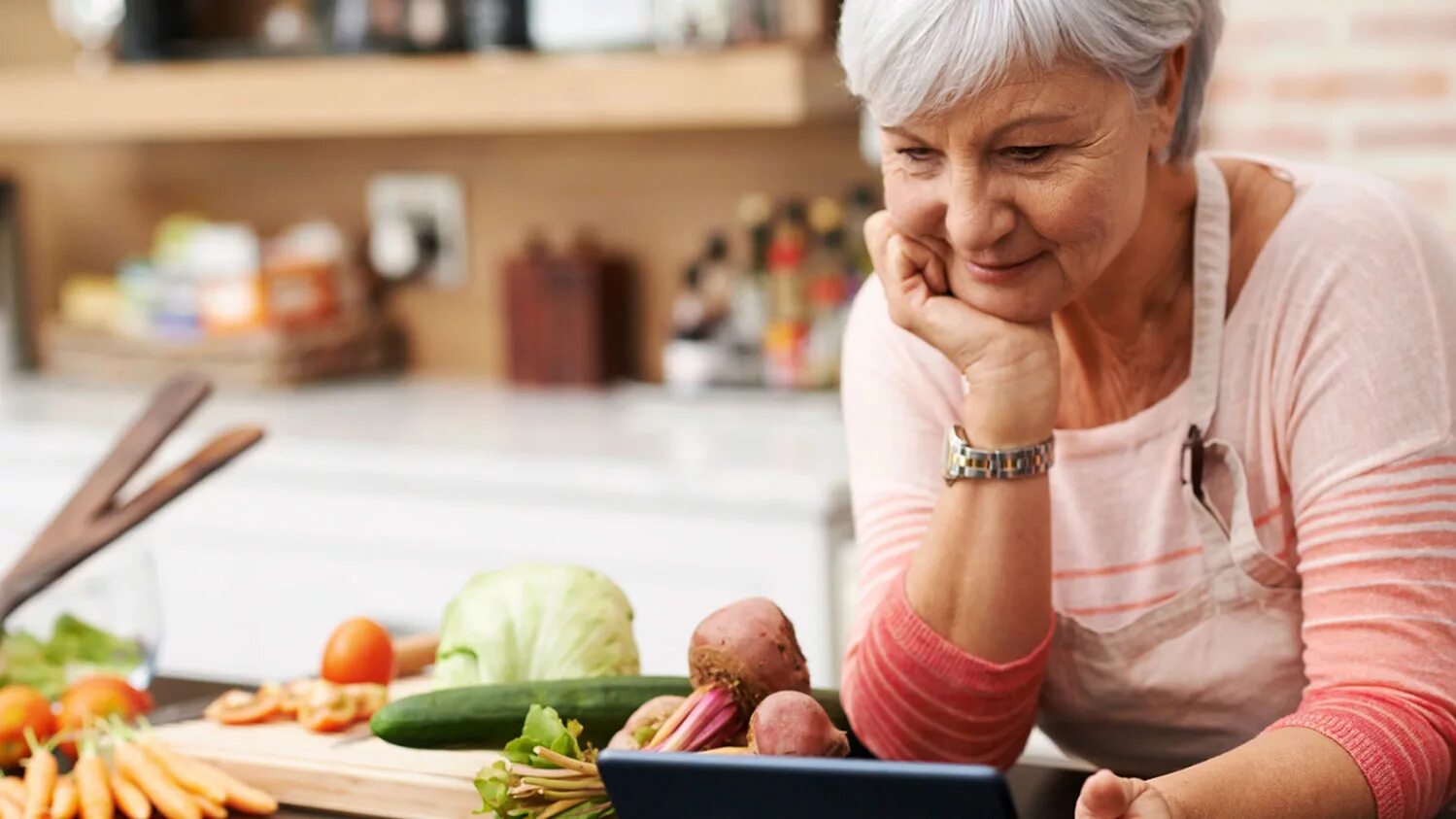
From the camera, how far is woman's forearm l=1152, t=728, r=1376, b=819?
1094mm

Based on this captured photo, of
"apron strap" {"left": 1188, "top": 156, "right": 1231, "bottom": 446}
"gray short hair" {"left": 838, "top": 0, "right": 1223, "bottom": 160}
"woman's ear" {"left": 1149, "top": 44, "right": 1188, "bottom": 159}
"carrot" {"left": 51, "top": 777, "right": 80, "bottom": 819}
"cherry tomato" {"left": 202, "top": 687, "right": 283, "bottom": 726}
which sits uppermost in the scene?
"gray short hair" {"left": 838, "top": 0, "right": 1223, "bottom": 160}

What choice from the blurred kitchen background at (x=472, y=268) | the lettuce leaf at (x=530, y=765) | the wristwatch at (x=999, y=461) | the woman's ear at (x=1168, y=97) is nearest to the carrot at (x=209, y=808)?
the lettuce leaf at (x=530, y=765)

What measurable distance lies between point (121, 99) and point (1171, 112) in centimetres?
250

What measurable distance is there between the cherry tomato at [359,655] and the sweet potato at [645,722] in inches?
10.1

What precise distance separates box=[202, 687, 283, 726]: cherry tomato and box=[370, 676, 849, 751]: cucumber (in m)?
0.15

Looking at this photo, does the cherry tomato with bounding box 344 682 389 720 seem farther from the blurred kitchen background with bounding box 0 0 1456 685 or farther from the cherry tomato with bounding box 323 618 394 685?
the blurred kitchen background with bounding box 0 0 1456 685

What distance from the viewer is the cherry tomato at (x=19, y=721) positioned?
1.35 m

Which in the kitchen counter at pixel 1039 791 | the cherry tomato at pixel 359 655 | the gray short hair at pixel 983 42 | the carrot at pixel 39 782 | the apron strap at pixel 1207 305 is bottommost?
the kitchen counter at pixel 1039 791

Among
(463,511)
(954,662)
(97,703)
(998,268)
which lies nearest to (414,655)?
(97,703)

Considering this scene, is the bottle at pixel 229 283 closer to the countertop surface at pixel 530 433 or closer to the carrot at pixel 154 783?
the countertop surface at pixel 530 433

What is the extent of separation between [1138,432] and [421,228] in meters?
2.36

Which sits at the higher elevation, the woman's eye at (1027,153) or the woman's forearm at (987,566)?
the woman's eye at (1027,153)

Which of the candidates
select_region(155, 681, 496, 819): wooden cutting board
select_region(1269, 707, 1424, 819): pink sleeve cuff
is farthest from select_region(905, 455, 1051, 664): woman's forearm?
select_region(155, 681, 496, 819): wooden cutting board

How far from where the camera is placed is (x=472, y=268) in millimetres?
3500
